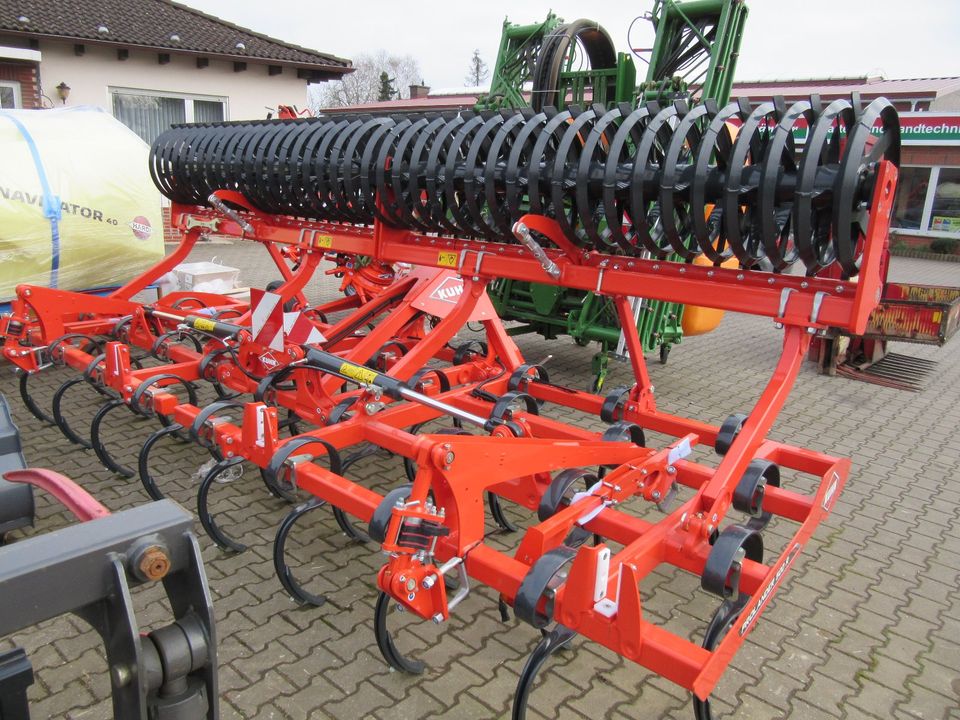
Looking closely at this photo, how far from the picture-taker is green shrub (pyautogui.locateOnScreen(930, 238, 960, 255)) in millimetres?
16938

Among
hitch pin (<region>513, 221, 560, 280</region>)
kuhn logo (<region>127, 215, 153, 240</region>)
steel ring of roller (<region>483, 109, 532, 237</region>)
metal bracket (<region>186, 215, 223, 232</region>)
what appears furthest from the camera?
kuhn logo (<region>127, 215, 153, 240</region>)

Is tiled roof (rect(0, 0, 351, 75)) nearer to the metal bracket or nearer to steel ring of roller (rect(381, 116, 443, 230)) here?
the metal bracket

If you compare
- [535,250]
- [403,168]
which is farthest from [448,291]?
[535,250]

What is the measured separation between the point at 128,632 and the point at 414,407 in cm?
Result: 274

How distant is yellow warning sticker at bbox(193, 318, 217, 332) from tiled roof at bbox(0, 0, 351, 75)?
9492 millimetres

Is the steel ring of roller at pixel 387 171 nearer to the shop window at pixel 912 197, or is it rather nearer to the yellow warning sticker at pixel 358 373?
the yellow warning sticker at pixel 358 373

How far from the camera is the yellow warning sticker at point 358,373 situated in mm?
2934

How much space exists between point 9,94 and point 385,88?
119 ft

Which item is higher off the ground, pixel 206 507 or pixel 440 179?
pixel 440 179

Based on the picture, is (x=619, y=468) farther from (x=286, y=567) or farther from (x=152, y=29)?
(x=152, y=29)

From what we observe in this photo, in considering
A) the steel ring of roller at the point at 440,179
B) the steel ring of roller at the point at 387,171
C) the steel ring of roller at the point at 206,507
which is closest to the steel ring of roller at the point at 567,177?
the steel ring of roller at the point at 440,179

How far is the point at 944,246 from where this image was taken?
55.8 feet

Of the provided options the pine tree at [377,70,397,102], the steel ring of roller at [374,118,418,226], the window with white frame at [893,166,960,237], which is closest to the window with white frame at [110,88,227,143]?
A: the steel ring of roller at [374,118,418,226]

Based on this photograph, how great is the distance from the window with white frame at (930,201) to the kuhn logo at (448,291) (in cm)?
1576
